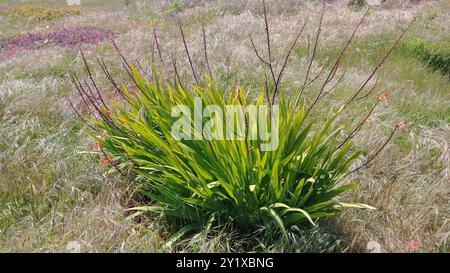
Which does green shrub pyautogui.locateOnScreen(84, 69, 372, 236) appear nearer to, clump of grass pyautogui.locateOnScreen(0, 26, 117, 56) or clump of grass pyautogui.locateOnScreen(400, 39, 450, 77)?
clump of grass pyautogui.locateOnScreen(400, 39, 450, 77)

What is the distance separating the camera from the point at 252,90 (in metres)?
5.48

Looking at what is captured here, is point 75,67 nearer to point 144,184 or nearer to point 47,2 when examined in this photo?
→ point 144,184

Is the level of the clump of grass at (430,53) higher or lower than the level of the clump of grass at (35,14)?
higher

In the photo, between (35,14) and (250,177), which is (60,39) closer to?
(250,177)

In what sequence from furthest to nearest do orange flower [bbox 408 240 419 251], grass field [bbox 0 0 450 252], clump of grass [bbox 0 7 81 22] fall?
1. clump of grass [bbox 0 7 81 22]
2. grass field [bbox 0 0 450 252]
3. orange flower [bbox 408 240 419 251]

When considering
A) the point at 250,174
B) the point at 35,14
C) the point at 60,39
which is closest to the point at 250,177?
the point at 250,174

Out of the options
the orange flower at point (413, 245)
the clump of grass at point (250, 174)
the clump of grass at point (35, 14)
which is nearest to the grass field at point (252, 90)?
the orange flower at point (413, 245)

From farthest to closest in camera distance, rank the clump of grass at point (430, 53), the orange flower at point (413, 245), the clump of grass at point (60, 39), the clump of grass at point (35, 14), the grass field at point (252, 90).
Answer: the clump of grass at point (35, 14) < the clump of grass at point (60, 39) < the clump of grass at point (430, 53) < the grass field at point (252, 90) < the orange flower at point (413, 245)

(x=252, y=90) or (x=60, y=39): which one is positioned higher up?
(x=252, y=90)

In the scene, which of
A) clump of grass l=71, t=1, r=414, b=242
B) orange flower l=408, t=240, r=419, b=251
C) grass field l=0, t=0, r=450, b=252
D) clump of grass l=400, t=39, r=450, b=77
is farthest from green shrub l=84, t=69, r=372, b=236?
clump of grass l=400, t=39, r=450, b=77

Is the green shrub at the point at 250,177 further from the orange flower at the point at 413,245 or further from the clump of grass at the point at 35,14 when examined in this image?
the clump of grass at the point at 35,14

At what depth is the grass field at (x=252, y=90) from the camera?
2928 millimetres

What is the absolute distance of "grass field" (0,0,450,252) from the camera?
2928 mm

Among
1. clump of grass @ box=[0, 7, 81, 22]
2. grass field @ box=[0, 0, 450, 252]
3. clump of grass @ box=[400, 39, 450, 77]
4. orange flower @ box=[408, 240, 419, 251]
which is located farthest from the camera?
clump of grass @ box=[0, 7, 81, 22]
